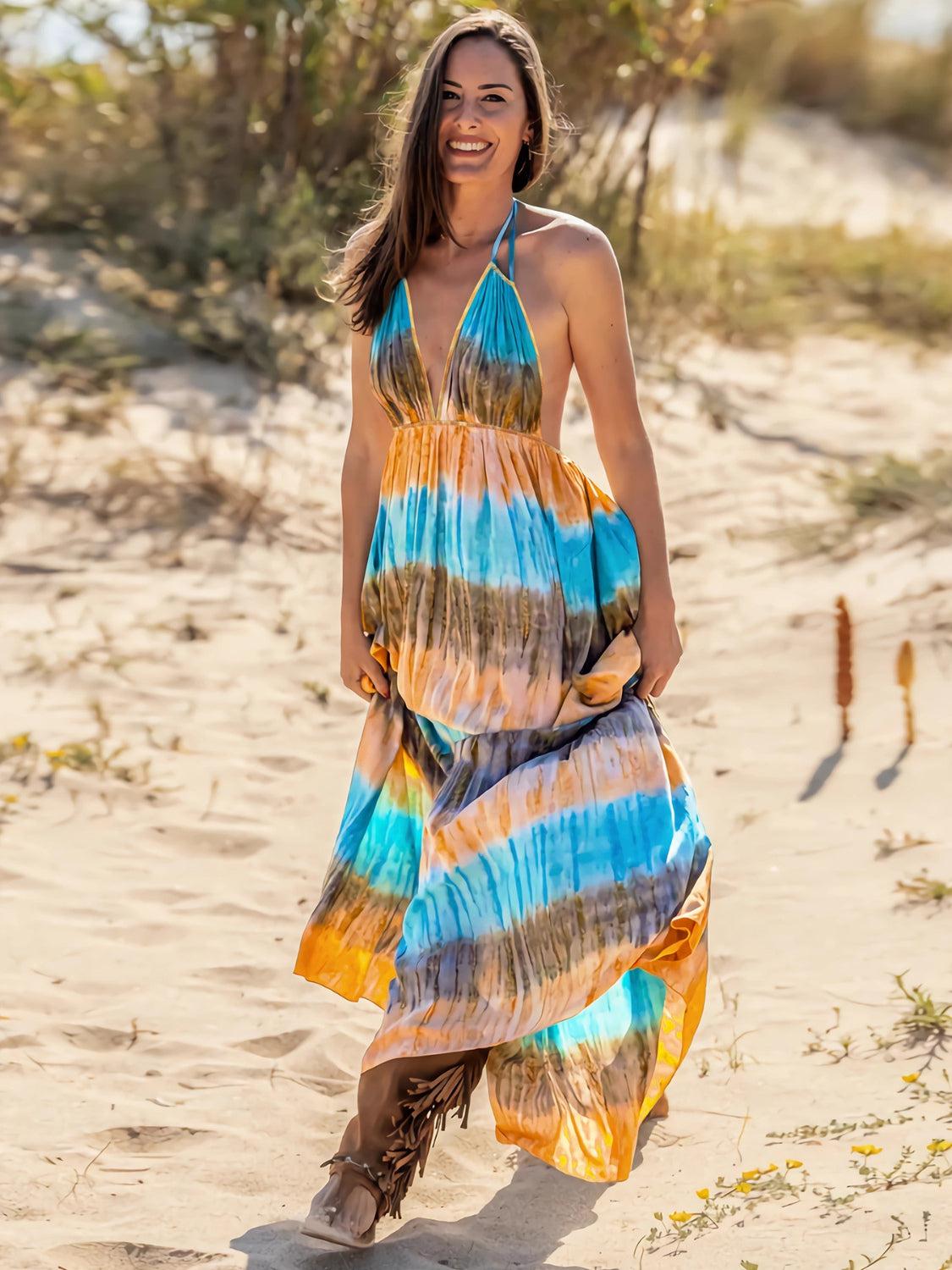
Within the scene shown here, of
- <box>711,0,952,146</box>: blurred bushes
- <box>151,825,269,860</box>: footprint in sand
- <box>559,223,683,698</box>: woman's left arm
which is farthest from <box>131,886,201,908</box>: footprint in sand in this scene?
<box>711,0,952,146</box>: blurred bushes

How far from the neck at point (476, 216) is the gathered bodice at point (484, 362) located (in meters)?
0.03

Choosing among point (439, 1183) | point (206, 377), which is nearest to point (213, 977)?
point (439, 1183)

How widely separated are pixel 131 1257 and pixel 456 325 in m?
1.45

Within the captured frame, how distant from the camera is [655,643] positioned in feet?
8.10

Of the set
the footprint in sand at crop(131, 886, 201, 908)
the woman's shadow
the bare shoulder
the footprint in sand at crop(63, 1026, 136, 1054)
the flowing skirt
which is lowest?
the footprint in sand at crop(131, 886, 201, 908)

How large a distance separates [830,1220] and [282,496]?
3811 mm

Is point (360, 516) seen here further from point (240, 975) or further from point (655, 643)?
point (240, 975)

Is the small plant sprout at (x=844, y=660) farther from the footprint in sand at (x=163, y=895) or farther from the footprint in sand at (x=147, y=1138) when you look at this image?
the footprint in sand at (x=147, y=1138)

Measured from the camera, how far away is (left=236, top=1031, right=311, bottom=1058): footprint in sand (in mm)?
2979

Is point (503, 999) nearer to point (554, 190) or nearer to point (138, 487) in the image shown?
point (138, 487)

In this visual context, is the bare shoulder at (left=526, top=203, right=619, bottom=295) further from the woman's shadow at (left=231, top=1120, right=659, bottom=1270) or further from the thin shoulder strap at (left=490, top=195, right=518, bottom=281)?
the woman's shadow at (left=231, top=1120, right=659, bottom=1270)

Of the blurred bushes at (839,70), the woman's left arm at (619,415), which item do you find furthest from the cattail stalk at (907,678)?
the blurred bushes at (839,70)

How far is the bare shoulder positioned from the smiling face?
0.14 metres

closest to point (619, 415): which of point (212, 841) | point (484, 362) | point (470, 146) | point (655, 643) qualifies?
point (484, 362)
